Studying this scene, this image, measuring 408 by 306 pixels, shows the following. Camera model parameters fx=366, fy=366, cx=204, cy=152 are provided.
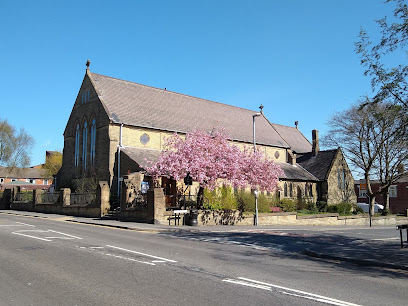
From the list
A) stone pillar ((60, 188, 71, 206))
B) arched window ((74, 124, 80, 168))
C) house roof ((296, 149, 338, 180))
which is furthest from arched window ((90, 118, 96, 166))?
house roof ((296, 149, 338, 180))

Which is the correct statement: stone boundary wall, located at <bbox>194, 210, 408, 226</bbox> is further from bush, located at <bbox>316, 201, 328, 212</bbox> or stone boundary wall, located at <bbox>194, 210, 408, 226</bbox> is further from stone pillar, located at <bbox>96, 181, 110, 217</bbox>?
stone pillar, located at <bbox>96, 181, 110, 217</bbox>

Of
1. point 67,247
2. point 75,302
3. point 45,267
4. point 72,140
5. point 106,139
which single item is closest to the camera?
point 75,302

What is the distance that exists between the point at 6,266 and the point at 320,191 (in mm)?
41771

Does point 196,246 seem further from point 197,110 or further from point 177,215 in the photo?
point 197,110

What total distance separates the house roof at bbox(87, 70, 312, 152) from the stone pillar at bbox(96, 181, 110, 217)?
24.8 ft

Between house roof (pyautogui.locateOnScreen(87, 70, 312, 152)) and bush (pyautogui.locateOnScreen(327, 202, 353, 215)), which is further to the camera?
bush (pyautogui.locateOnScreen(327, 202, 353, 215))

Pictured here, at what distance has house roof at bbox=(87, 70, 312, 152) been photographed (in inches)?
1375

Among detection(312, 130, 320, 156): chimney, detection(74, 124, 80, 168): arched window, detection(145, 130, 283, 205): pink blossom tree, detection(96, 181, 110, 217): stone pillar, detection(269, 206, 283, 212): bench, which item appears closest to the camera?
detection(145, 130, 283, 205): pink blossom tree

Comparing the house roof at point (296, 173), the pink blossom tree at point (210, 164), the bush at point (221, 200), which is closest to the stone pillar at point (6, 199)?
the pink blossom tree at point (210, 164)

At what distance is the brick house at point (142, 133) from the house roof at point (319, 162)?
6.0 inches

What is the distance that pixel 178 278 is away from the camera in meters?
7.48

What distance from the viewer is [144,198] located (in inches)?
958

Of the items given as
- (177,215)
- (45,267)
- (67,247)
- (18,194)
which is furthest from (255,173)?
(18,194)

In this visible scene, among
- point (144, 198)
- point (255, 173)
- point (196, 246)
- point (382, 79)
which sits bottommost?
point (196, 246)
